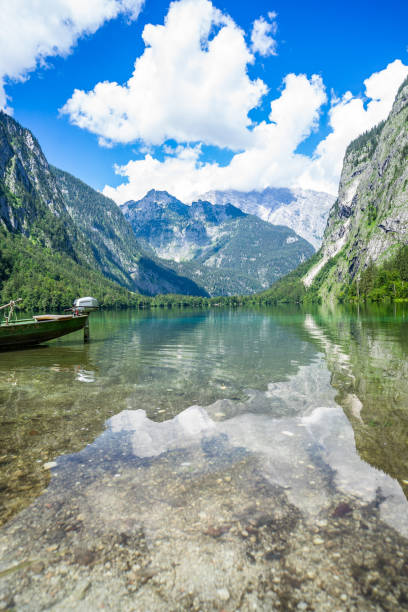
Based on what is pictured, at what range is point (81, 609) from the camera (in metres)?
4.56

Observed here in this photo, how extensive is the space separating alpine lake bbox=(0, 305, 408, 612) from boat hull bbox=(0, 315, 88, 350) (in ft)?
57.2

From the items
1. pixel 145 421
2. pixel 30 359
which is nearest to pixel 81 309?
pixel 30 359

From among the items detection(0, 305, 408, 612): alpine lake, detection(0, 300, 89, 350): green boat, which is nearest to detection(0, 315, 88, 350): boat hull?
detection(0, 300, 89, 350): green boat

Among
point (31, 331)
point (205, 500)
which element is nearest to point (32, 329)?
point (31, 331)

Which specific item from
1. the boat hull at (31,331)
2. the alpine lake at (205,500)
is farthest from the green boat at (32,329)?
the alpine lake at (205,500)

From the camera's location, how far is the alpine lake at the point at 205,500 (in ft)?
15.9

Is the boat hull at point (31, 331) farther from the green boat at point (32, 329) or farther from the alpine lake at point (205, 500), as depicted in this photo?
the alpine lake at point (205, 500)

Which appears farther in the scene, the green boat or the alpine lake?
the green boat

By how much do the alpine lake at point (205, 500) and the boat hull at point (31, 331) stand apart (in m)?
17.4

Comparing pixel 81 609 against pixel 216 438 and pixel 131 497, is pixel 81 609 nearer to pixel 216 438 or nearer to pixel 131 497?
pixel 131 497

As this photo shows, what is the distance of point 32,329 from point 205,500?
100.0ft

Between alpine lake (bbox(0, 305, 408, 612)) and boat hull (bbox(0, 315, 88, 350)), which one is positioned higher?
boat hull (bbox(0, 315, 88, 350))

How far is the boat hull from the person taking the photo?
3100 cm

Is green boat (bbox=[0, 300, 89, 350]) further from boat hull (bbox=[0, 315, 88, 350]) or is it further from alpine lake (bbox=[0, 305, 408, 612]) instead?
alpine lake (bbox=[0, 305, 408, 612])
